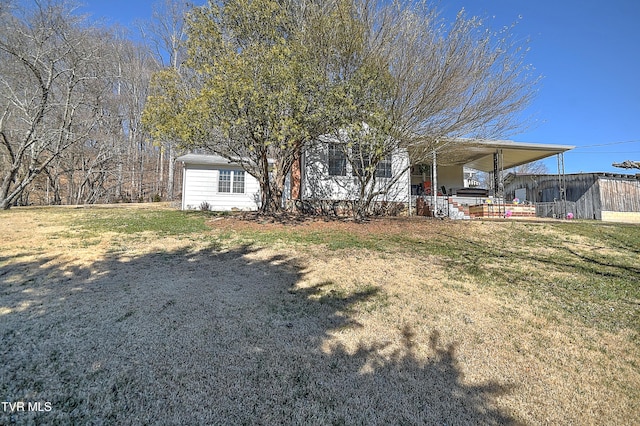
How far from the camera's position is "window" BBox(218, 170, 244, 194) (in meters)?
15.5

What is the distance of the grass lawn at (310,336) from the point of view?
252cm

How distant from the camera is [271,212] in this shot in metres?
11.0

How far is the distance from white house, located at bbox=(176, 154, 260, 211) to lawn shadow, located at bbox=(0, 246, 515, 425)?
10.7m

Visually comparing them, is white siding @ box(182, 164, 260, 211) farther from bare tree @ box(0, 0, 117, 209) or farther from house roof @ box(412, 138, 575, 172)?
house roof @ box(412, 138, 575, 172)

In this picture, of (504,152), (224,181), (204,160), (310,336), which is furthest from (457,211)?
(310,336)

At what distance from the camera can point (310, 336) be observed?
139 inches

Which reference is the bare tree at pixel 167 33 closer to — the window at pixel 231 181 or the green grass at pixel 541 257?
the window at pixel 231 181

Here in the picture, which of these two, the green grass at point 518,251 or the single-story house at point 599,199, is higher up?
the single-story house at point 599,199

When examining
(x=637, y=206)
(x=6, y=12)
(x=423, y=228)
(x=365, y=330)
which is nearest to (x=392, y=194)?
(x=423, y=228)

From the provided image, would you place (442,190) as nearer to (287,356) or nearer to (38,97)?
(287,356)

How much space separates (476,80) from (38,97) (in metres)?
18.2

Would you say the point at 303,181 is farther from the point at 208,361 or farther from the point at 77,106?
the point at 77,106

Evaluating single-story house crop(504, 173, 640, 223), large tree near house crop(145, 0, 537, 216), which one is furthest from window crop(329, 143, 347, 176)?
single-story house crop(504, 173, 640, 223)

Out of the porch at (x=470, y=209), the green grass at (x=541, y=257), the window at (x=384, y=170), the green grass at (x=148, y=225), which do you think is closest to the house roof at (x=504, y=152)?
the porch at (x=470, y=209)
